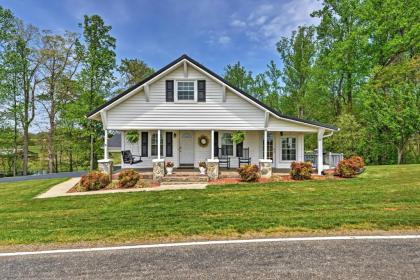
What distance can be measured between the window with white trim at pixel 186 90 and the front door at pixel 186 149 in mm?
2949

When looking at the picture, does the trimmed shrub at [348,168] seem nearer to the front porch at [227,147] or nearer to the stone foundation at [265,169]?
the stone foundation at [265,169]

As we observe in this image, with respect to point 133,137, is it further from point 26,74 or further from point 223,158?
point 26,74

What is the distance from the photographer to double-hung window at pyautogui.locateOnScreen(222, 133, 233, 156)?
15.2 meters

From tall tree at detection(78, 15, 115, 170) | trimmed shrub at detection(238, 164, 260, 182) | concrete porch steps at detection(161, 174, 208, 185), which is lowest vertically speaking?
concrete porch steps at detection(161, 174, 208, 185)

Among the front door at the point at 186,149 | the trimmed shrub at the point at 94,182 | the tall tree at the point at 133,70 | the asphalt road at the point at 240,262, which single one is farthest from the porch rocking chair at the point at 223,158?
the tall tree at the point at 133,70

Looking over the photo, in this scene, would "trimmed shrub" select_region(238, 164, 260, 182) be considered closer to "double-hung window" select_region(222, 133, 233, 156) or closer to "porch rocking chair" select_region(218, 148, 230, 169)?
"porch rocking chair" select_region(218, 148, 230, 169)

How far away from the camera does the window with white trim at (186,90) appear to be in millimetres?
13172

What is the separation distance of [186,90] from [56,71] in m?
19.3

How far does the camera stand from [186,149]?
1536 centimetres

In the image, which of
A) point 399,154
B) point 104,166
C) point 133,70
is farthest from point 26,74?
point 399,154

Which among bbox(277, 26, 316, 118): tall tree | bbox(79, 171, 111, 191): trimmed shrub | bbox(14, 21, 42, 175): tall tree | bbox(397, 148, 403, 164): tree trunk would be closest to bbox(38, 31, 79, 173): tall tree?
bbox(14, 21, 42, 175): tall tree

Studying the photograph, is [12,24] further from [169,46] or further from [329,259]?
[329,259]

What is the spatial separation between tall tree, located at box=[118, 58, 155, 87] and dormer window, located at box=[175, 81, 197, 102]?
1858 cm

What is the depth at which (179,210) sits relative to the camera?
22.0 ft
